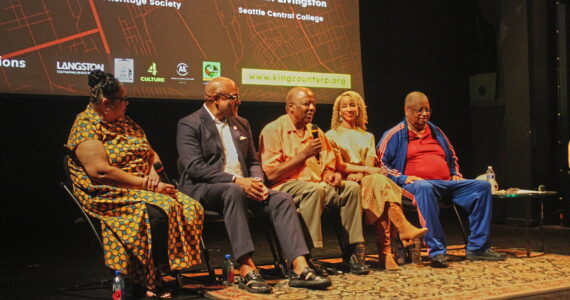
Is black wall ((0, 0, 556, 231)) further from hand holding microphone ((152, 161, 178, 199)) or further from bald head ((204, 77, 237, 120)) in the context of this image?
hand holding microphone ((152, 161, 178, 199))

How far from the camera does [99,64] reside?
470cm

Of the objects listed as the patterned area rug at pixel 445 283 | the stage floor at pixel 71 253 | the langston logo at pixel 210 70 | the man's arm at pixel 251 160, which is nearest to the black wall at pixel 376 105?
the stage floor at pixel 71 253

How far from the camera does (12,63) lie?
444cm

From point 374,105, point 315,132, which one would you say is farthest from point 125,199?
point 374,105

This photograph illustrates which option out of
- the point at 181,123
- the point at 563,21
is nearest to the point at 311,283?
the point at 181,123

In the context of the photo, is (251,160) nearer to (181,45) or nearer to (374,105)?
(181,45)

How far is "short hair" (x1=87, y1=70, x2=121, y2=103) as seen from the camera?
3289 mm

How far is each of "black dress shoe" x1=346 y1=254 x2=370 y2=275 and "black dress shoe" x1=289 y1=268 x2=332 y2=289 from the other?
0.51m

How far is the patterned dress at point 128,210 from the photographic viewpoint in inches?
121

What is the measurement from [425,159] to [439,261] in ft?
2.86

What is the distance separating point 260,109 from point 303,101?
2.06 metres

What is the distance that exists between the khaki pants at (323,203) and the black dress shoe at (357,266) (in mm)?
104

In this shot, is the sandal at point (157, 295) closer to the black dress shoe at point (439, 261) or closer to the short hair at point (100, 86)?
the short hair at point (100, 86)

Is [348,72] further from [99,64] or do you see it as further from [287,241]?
[287,241]
